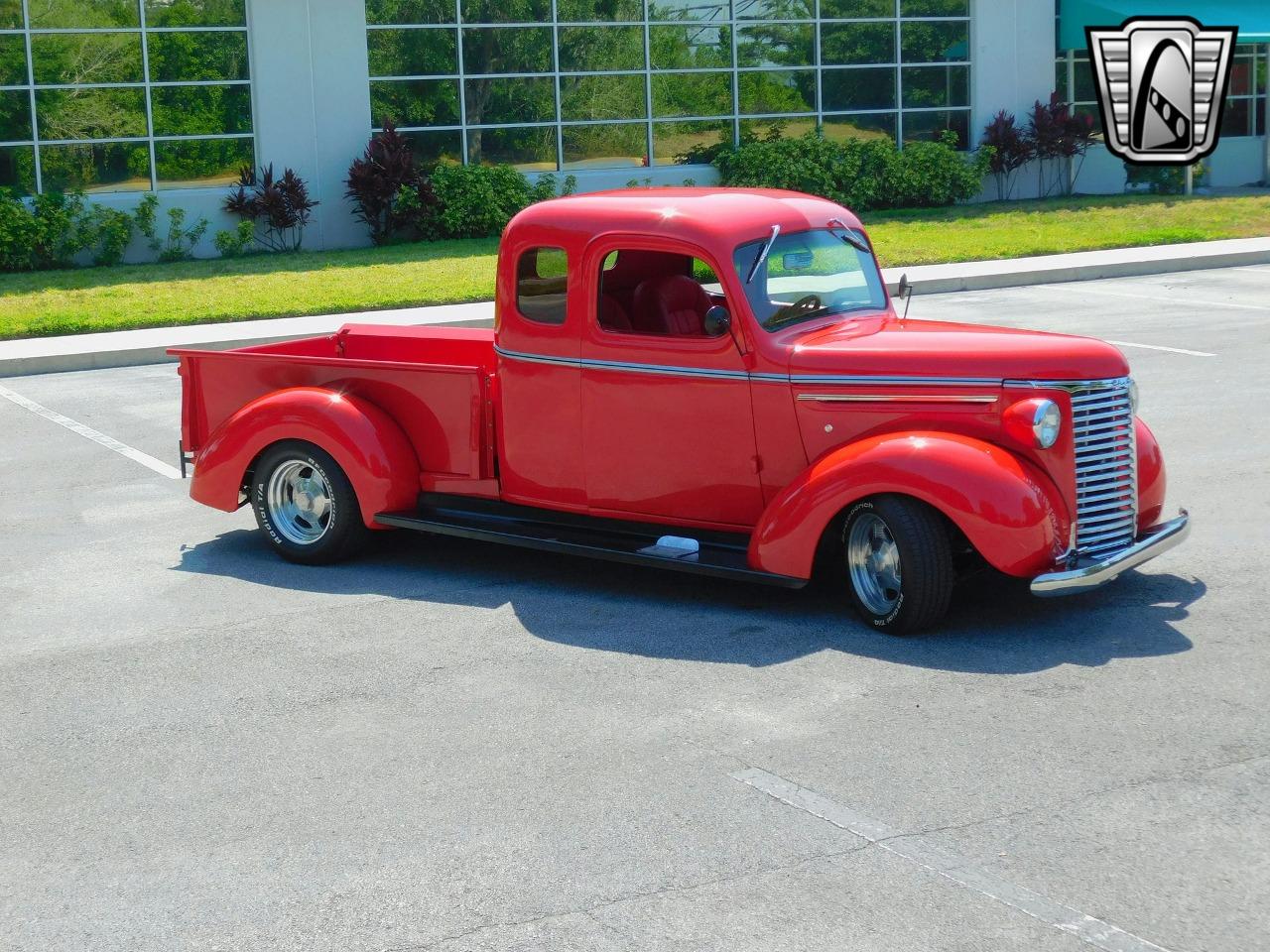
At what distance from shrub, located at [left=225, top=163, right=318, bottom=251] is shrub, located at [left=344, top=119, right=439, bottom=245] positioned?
851mm

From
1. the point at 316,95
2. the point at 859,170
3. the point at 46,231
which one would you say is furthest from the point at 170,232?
the point at 859,170

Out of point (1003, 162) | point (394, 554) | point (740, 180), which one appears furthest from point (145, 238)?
point (394, 554)

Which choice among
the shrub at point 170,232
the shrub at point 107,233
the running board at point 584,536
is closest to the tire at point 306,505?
the running board at point 584,536

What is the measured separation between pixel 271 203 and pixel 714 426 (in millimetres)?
18858

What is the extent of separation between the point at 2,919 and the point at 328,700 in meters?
1.89

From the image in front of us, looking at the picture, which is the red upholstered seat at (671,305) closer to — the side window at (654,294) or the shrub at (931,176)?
the side window at (654,294)

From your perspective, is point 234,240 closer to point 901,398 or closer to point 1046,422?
point 901,398

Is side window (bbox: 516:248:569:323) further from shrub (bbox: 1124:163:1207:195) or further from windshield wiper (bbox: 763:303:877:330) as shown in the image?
shrub (bbox: 1124:163:1207:195)

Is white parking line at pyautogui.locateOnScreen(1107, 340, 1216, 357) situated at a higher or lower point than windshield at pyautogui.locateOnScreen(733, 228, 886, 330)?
lower

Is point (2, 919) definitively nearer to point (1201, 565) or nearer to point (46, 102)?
point (1201, 565)

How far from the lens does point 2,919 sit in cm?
463

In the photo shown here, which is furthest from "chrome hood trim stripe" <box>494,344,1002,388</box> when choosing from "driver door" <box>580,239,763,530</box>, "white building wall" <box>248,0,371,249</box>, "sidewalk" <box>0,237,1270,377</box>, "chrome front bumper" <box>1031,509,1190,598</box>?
"white building wall" <box>248,0,371,249</box>

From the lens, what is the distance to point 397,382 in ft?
27.5

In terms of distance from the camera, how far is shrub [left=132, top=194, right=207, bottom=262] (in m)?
24.4
